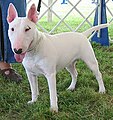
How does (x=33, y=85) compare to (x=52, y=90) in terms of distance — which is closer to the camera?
(x=52, y=90)

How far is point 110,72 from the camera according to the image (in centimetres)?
278

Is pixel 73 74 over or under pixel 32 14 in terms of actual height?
under

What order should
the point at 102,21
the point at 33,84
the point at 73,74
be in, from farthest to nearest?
the point at 102,21
the point at 73,74
the point at 33,84

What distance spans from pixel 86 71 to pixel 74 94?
647 mm

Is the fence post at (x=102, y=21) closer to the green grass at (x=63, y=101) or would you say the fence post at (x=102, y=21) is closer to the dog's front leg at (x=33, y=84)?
the green grass at (x=63, y=101)

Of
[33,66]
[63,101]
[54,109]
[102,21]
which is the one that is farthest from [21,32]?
[102,21]

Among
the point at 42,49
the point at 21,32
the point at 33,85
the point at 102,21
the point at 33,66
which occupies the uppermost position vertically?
the point at 21,32

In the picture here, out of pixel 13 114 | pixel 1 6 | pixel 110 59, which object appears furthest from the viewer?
pixel 110 59

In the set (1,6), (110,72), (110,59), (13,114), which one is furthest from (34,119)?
(110,59)

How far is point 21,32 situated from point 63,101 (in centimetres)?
68

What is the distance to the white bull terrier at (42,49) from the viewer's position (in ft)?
5.12

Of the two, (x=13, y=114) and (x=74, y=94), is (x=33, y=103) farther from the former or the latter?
(x=74, y=94)

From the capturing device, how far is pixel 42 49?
175cm

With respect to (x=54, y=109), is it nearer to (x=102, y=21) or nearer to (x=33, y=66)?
(x=33, y=66)
